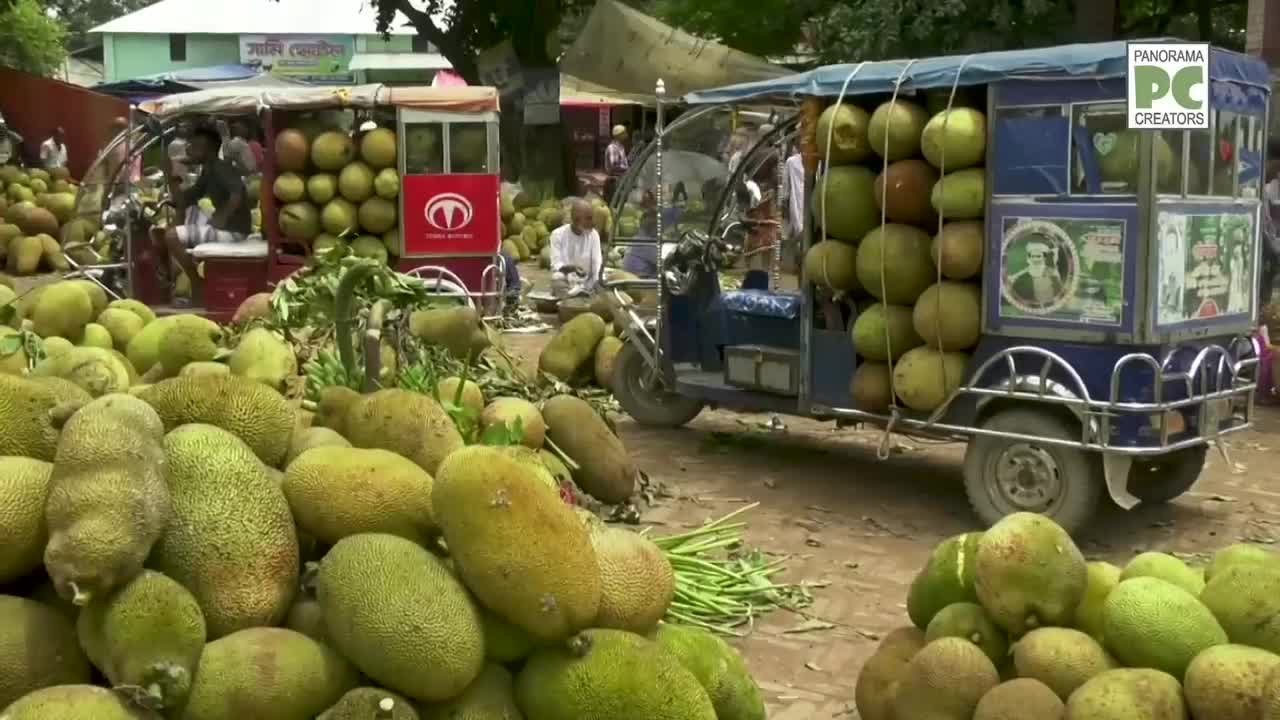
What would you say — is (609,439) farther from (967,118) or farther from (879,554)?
(967,118)

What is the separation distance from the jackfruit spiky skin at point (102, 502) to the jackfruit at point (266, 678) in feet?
0.90

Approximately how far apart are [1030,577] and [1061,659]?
0.25m

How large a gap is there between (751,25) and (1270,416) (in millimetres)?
15483

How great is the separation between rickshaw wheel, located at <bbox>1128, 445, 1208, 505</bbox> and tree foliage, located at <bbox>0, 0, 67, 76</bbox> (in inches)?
1576

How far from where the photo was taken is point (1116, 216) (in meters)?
6.08

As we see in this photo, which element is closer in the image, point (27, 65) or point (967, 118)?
point (967, 118)

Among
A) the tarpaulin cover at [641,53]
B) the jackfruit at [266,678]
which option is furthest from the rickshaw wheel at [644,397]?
the tarpaulin cover at [641,53]

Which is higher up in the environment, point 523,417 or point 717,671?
point 523,417

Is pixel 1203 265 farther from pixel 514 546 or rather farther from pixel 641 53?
pixel 641 53

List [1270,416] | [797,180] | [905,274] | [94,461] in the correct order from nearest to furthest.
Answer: [94,461] → [905,274] → [1270,416] → [797,180]

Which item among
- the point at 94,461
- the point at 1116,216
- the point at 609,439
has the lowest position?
the point at 609,439

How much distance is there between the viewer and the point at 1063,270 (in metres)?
6.25

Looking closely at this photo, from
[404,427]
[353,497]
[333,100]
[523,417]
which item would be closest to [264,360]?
[523,417]

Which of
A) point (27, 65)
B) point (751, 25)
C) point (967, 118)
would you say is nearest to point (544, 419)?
point (967, 118)
